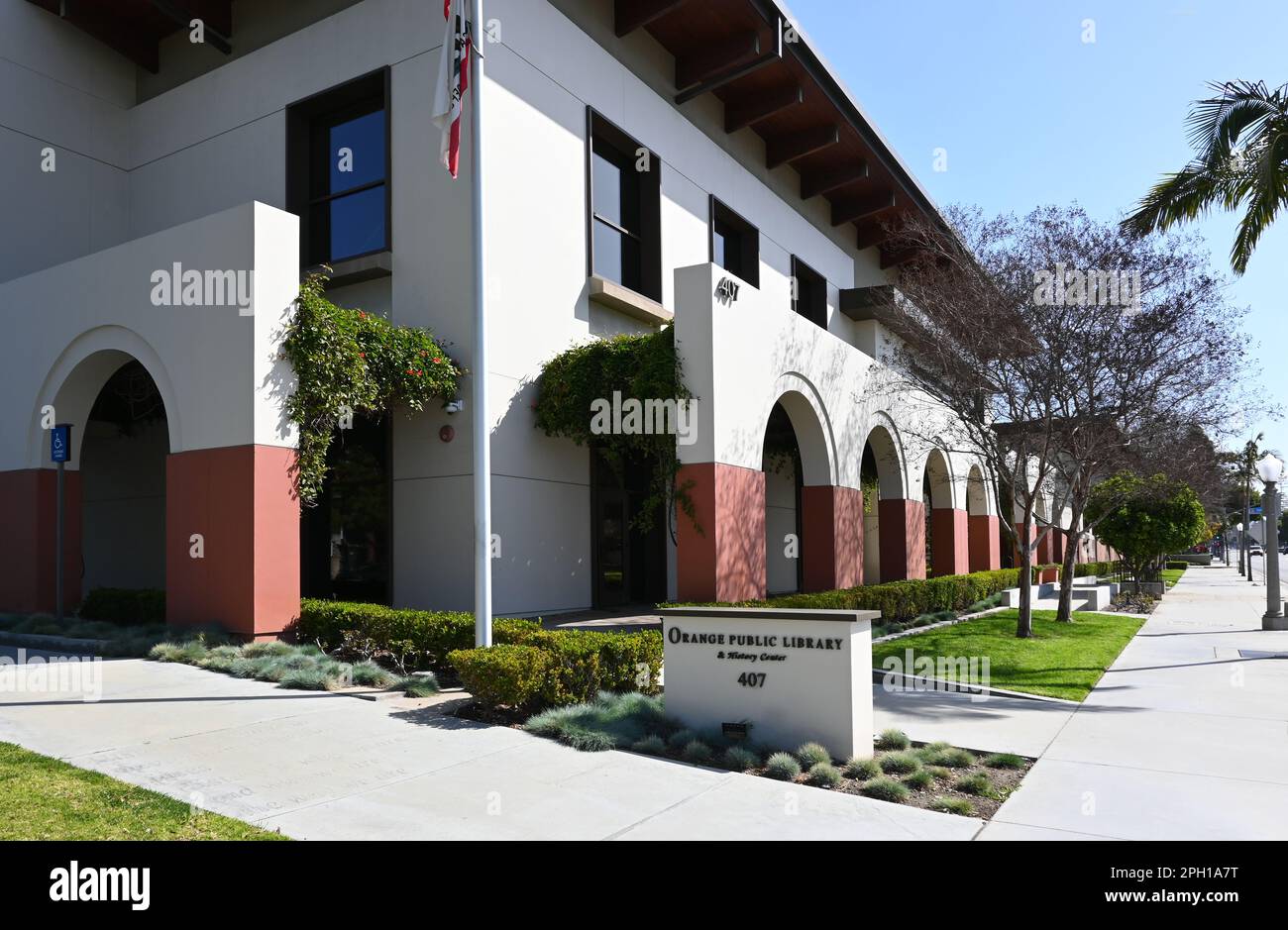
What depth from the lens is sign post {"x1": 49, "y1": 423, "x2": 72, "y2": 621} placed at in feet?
42.9

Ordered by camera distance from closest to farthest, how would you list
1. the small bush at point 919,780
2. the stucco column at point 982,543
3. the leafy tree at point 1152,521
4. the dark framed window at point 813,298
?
the small bush at point 919,780, the dark framed window at point 813,298, the leafy tree at point 1152,521, the stucco column at point 982,543

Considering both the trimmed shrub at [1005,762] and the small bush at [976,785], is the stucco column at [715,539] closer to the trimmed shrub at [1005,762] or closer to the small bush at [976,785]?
the trimmed shrub at [1005,762]

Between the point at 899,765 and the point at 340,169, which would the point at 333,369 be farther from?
the point at 899,765

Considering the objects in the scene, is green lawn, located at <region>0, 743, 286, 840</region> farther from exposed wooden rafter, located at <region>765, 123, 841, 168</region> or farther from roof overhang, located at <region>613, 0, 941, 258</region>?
exposed wooden rafter, located at <region>765, 123, 841, 168</region>

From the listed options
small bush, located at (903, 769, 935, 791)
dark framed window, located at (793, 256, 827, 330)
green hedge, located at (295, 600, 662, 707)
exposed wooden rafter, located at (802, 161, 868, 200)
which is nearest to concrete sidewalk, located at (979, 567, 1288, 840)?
small bush, located at (903, 769, 935, 791)

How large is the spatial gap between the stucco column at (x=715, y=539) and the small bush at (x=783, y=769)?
6174mm

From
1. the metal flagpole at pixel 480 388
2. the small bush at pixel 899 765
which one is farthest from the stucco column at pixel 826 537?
the small bush at pixel 899 765

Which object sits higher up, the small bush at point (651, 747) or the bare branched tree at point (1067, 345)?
the bare branched tree at point (1067, 345)

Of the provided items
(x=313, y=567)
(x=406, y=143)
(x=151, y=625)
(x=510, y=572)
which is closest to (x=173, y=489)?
(x=151, y=625)

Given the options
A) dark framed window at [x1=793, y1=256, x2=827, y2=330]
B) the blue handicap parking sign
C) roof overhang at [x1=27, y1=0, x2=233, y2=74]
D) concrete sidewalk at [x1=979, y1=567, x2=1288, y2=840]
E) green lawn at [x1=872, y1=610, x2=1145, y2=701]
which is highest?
roof overhang at [x1=27, y1=0, x2=233, y2=74]

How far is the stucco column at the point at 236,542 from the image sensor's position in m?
10.9

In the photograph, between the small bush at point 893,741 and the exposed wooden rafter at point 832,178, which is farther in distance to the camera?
the exposed wooden rafter at point 832,178

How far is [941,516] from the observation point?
25703mm

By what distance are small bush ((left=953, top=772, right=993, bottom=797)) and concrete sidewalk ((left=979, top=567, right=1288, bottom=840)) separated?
214 mm
